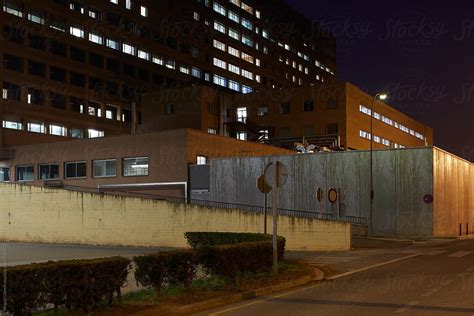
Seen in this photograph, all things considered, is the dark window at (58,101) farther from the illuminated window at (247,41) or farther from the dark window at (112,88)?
the illuminated window at (247,41)

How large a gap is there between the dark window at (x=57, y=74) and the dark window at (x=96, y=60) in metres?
5.11

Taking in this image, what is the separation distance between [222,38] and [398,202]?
226ft

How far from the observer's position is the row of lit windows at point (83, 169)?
1693 inches

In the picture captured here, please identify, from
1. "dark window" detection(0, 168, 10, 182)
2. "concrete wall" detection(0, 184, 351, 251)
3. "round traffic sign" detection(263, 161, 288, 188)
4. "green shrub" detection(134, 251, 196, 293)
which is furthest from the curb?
"dark window" detection(0, 168, 10, 182)

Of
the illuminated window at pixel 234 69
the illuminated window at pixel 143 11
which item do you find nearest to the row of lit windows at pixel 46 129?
the illuminated window at pixel 143 11

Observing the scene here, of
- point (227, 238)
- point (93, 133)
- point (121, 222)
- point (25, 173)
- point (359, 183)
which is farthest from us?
point (93, 133)

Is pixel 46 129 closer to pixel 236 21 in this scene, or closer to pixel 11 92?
pixel 11 92

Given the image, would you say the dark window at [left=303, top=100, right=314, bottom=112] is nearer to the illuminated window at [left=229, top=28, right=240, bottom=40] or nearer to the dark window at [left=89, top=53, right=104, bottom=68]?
the dark window at [left=89, top=53, right=104, bottom=68]

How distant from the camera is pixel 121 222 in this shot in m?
32.2

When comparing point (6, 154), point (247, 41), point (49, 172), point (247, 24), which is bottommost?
point (49, 172)

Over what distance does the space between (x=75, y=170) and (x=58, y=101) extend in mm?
23001

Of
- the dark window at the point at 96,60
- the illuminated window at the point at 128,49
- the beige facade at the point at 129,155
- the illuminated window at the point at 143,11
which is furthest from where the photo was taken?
the illuminated window at the point at 143,11

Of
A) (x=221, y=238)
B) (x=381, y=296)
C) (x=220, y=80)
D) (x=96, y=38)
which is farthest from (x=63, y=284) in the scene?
(x=220, y=80)

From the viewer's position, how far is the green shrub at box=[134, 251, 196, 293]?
11.1 meters
